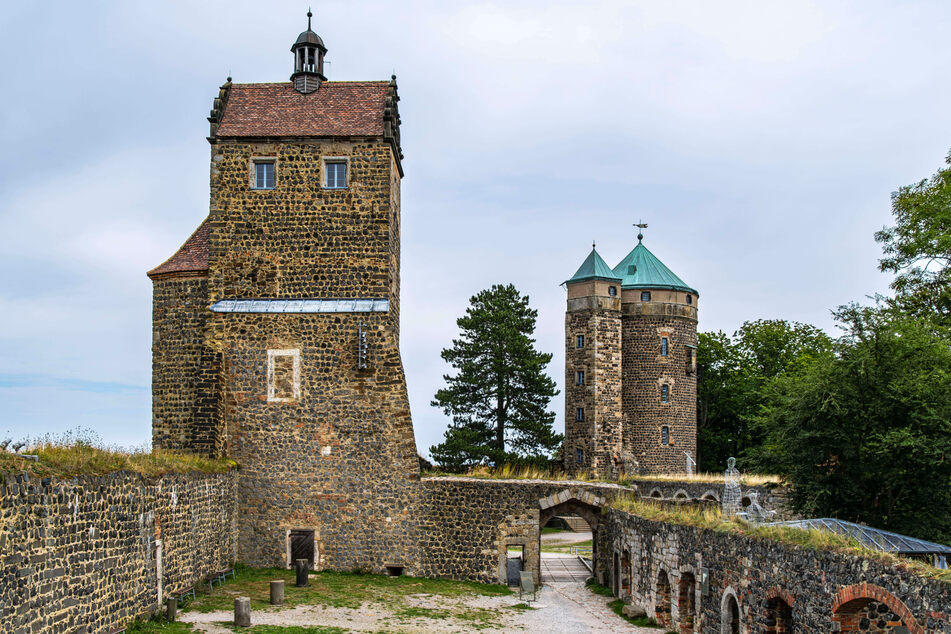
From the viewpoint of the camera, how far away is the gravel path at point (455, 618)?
1630 cm

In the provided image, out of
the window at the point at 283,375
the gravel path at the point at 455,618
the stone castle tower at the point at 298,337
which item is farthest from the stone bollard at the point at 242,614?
the window at the point at 283,375

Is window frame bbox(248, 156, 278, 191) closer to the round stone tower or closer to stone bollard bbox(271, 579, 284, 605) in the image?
stone bollard bbox(271, 579, 284, 605)

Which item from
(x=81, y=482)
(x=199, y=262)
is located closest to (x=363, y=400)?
(x=199, y=262)

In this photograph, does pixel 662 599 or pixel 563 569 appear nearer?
pixel 662 599

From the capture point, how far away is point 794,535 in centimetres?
1198

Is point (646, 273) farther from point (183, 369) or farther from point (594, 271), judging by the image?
point (183, 369)

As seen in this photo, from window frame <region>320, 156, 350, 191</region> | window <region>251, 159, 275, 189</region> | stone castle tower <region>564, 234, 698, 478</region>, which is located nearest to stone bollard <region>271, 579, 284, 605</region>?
window frame <region>320, 156, 350, 191</region>

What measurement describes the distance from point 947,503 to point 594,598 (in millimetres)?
8588

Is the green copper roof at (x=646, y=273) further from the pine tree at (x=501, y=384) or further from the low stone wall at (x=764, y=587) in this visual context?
the low stone wall at (x=764, y=587)

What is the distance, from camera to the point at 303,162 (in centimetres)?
2320

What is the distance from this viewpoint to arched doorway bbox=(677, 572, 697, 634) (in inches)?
634

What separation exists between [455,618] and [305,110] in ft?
46.8

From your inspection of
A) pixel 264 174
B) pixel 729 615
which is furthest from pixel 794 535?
pixel 264 174

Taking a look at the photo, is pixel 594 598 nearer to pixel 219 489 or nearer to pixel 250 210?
pixel 219 489
